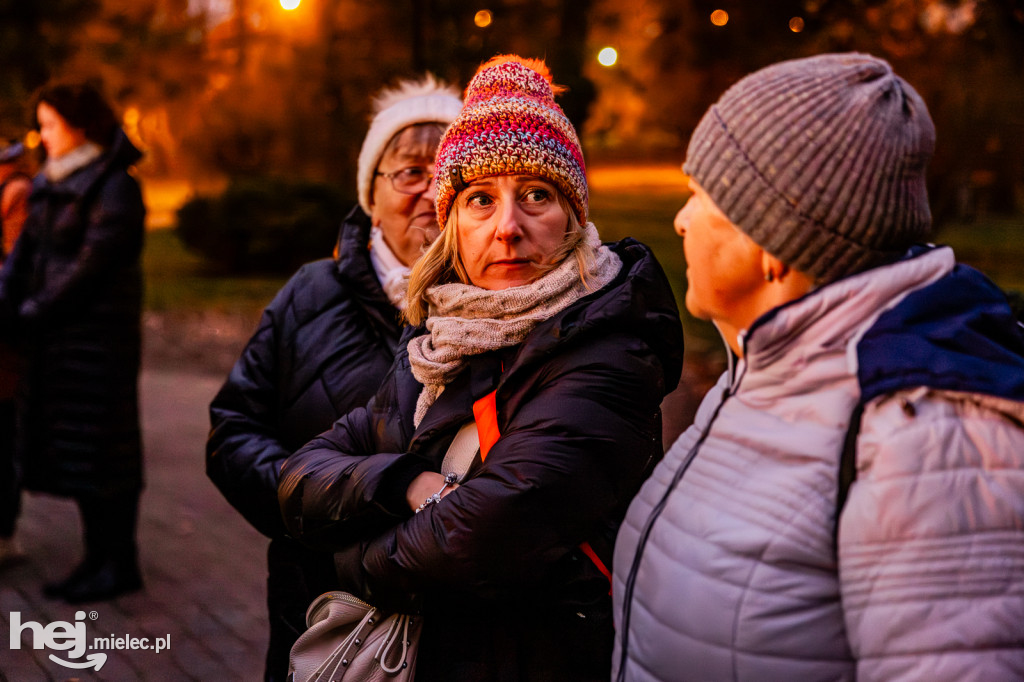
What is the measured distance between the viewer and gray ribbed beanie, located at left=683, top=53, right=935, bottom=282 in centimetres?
142

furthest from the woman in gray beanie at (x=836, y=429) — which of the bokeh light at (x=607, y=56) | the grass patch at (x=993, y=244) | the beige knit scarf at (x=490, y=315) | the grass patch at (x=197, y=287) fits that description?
the grass patch at (x=197, y=287)

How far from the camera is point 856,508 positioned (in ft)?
4.35

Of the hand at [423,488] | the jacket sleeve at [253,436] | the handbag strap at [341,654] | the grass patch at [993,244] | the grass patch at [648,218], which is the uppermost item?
the hand at [423,488]

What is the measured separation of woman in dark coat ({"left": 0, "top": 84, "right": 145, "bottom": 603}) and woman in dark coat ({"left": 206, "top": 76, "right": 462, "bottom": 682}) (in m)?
2.19

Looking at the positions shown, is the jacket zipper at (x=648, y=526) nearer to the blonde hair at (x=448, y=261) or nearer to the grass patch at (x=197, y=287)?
the blonde hair at (x=448, y=261)

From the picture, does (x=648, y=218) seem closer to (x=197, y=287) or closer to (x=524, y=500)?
(x=197, y=287)

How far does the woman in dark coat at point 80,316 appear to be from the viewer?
15.5 ft

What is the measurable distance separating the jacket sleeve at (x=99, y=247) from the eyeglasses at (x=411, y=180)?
2.31m

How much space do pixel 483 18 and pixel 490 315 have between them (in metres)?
7.41

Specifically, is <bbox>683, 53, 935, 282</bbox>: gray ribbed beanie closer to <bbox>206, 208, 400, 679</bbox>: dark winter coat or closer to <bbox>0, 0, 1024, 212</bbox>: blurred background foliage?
<bbox>206, 208, 400, 679</bbox>: dark winter coat

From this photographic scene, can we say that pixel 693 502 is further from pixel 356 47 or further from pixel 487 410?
pixel 356 47

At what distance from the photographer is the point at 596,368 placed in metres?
2.01

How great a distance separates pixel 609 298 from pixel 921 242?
712 mm

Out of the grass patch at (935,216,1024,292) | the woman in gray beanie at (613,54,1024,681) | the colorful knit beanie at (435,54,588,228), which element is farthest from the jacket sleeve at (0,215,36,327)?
the grass patch at (935,216,1024,292)
